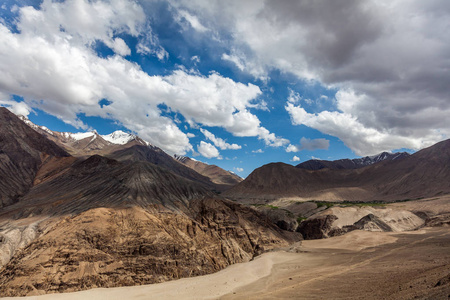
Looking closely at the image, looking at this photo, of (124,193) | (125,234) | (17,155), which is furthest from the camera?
(17,155)

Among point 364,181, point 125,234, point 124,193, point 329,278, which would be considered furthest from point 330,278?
point 364,181

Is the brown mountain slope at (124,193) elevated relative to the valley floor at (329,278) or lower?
elevated

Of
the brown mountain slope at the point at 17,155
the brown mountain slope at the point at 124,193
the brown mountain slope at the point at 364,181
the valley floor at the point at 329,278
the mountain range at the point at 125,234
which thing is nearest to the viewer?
the valley floor at the point at 329,278

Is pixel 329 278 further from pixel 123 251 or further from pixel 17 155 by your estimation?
pixel 17 155

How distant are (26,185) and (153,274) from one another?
6567 cm

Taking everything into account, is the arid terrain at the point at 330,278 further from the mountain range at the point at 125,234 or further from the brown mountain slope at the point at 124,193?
the brown mountain slope at the point at 124,193

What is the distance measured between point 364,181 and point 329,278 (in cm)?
16732

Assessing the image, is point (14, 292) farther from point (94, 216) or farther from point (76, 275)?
point (94, 216)

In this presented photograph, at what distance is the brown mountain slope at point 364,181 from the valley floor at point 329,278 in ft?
366

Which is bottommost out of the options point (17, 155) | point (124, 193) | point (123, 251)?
point (123, 251)

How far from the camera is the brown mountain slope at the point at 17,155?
69.4 metres

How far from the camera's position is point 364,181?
542 ft

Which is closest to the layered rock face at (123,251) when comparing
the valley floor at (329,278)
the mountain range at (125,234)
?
the mountain range at (125,234)

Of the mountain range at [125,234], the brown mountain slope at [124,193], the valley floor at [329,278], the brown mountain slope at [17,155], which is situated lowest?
the valley floor at [329,278]
